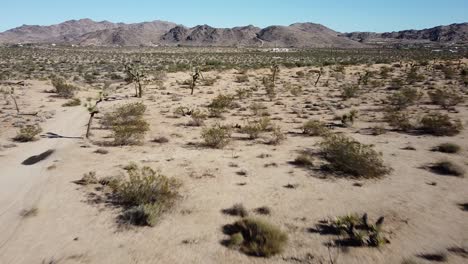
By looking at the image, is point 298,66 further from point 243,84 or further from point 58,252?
point 58,252

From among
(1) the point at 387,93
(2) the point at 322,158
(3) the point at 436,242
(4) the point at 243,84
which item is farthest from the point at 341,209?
(4) the point at 243,84

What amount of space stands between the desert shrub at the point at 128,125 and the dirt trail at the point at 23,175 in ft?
6.07

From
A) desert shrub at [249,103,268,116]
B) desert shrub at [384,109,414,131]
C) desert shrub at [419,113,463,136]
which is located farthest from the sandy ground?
desert shrub at [249,103,268,116]

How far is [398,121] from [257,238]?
14.0 metres

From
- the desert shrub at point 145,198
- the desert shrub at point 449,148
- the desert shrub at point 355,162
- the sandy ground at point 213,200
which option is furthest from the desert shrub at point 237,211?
the desert shrub at point 449,148

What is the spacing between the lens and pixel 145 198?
1041 centimetres

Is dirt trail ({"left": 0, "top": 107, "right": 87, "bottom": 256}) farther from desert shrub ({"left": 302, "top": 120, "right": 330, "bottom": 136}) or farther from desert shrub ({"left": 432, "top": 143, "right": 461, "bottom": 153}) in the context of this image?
desert shrub ({"left": 432, "top": 143, "right": 461, "bottom": 153})

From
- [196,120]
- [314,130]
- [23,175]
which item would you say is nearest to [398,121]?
[314,130]

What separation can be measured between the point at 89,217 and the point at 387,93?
Answer: 2632cm

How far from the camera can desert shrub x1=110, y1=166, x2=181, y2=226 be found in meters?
9.62

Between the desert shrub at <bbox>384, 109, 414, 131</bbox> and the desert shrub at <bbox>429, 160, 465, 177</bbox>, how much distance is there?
18.7ft

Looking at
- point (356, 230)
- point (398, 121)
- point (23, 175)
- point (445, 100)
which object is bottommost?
point (23, 175)

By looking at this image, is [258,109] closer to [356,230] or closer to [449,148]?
[449,148]

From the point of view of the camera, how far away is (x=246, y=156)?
1485cm
